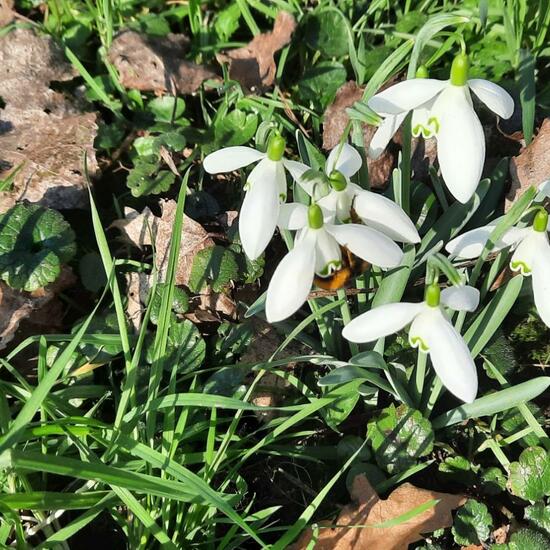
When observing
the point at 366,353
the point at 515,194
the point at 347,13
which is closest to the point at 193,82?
the point at 347,13

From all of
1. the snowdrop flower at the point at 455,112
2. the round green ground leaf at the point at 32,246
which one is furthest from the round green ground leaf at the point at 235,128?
the snowdrop flower at the point at 455,112

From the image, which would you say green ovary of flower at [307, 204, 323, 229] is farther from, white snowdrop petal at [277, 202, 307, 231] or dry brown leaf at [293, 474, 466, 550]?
dry brown leaf at [293, 474, 466, 550]

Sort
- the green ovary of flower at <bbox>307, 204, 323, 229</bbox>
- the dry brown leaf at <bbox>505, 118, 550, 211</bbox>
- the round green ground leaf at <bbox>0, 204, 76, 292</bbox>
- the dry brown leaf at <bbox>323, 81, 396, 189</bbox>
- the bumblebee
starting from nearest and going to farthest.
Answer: the green ovary of flower at <bbox>307, 204, 323, 229</bbox>
the bumblebee
the round green ground leaf at <bbox>0, 204, 76, 292</bbox>
the dry brown leaf at <bbox>505, 118, 550, 211</bbox>
the dry brown leaf at <bbox>323, 81, 396, 189</bbox>

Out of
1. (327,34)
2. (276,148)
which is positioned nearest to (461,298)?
(276,148)

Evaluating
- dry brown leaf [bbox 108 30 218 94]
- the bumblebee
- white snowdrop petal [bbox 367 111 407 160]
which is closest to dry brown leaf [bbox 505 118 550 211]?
white snowdrop petal [bbox 367 111 407 160]

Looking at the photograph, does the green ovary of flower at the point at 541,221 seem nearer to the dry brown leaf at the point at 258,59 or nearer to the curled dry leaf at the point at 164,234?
the curled dry leaf at the point at 164,234

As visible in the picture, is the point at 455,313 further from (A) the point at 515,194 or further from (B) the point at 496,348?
(A) the point at 515,194
